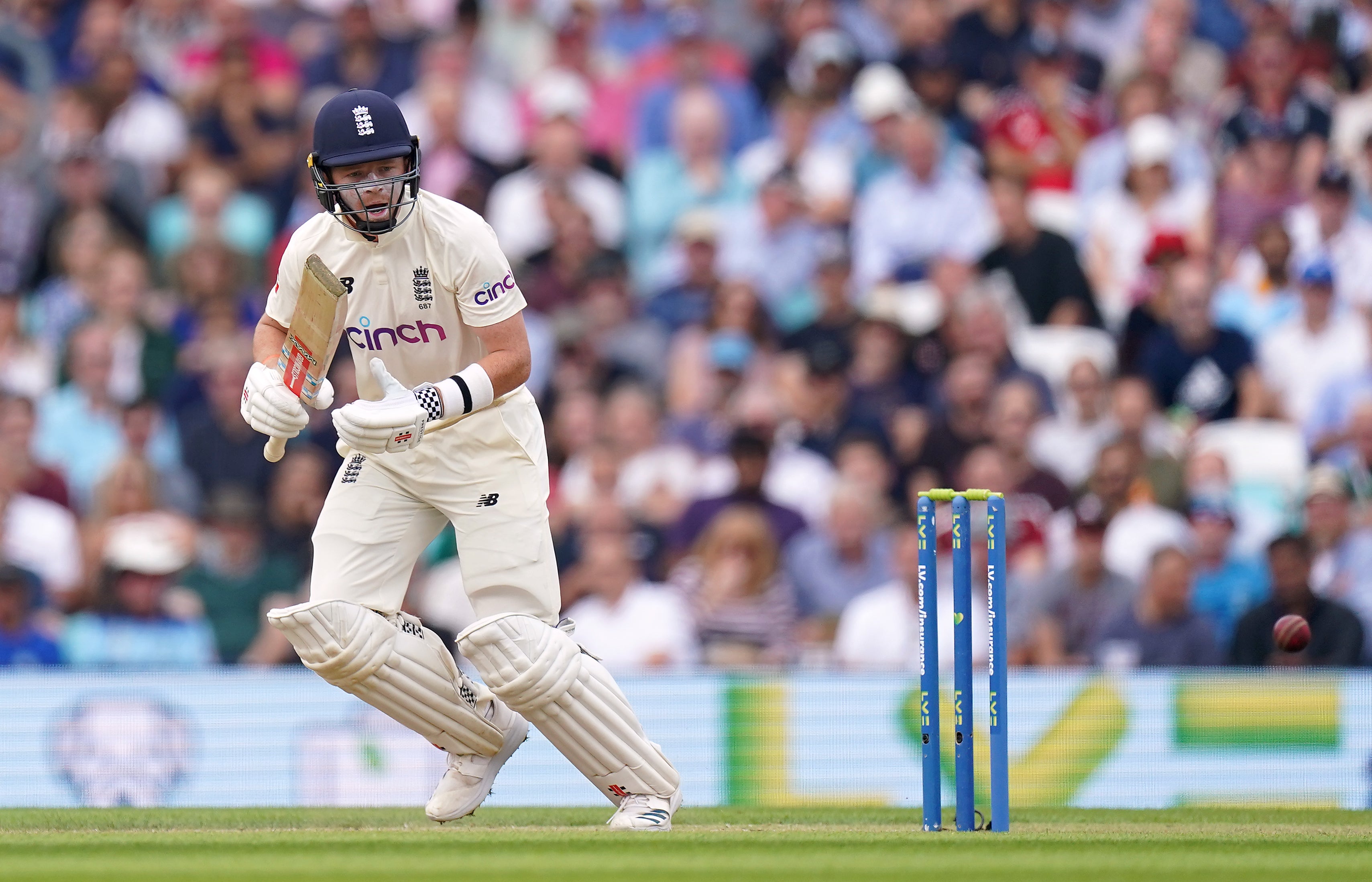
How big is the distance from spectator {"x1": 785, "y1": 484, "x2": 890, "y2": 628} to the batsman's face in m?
4.30

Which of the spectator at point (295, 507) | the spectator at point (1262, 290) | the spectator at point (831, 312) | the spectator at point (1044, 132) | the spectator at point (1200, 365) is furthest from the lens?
the spectator at point (1044, 132)

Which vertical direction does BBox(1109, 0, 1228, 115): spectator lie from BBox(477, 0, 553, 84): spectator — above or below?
below

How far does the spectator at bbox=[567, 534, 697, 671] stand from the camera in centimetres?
933

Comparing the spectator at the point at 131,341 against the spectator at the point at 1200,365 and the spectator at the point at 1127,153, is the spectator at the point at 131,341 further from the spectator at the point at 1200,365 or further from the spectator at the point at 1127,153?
the spectator at the point at 1127,153

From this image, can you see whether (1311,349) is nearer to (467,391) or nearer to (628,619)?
(628,619)

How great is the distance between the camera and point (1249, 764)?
8.15 meters

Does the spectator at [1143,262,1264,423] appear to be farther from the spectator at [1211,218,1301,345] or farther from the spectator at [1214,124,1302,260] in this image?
the spectator at [1214,124,1302,260]

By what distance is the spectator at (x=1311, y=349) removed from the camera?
1097cm

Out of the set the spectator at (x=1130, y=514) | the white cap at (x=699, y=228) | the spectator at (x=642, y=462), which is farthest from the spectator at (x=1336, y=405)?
the white cap at (x=699, y=228)

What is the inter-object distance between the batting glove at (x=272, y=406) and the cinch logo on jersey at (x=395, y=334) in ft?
1.21

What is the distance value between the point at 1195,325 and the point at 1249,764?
11.3ft

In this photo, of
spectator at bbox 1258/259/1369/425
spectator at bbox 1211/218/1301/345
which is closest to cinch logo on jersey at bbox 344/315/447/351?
spectator at bbox 1258/259/1369/425

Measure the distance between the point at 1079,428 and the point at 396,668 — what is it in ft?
18.0

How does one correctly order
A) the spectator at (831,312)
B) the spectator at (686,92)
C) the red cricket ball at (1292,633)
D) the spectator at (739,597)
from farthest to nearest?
the spectator at (686,92) < the spectator at (831,312) < the spectator at (739,597) < the red cricket ball at (1292,633)
